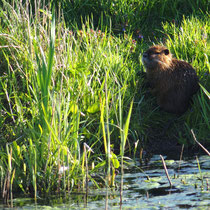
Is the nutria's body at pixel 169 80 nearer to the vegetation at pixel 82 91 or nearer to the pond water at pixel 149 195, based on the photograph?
the vegetation at pixel 82 91

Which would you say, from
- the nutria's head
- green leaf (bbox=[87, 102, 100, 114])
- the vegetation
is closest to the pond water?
the vegetation

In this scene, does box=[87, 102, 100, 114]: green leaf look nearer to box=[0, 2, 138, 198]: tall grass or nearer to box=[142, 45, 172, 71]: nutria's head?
box=[0, 2, 138, 198]: tall grass

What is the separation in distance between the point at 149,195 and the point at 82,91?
4.50 feet

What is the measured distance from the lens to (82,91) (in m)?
4.72

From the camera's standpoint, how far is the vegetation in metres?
3.78

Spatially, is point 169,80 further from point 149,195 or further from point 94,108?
point 149,195

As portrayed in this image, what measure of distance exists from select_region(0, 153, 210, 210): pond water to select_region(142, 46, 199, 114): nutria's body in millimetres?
1123

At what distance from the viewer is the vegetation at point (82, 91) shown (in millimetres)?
3775

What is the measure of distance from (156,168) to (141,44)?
8.03ft

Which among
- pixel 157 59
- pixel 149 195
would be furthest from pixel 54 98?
pixel 157 59

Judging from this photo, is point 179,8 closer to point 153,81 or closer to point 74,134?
point 153,81

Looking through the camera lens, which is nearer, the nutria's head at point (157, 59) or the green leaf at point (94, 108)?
the green leaf at point (94, 108)

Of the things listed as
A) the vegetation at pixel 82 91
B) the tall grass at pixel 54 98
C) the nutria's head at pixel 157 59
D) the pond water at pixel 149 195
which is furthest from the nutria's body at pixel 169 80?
the pond water at pixel 149 195

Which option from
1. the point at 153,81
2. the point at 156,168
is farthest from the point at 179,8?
the point at 156,168
